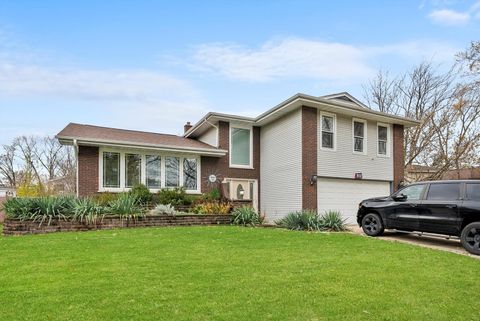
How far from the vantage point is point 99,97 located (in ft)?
79.5

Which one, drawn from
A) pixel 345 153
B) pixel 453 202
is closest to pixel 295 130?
pixel 345 153

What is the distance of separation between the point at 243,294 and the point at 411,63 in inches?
997

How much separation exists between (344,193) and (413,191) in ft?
19.5

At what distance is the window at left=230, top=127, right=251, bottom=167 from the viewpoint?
1719 cm

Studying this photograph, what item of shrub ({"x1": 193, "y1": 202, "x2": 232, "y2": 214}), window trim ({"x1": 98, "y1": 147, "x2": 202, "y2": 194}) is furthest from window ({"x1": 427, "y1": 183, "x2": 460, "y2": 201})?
window trim ({"x1": 98, "y1": 147, "x2": 202, "y2": 194})

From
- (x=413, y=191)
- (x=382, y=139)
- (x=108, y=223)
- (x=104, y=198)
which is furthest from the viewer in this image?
(x=382, y=139)

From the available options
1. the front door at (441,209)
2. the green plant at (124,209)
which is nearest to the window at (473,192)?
the front door at (441,209)

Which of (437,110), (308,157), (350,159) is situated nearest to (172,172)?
(308,157)

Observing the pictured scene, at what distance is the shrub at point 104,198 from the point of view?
502 inches

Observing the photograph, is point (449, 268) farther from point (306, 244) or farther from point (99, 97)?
point (99, 97)

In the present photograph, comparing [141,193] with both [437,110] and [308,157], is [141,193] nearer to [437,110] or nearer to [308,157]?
[308,157]

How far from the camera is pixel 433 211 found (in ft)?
29.3

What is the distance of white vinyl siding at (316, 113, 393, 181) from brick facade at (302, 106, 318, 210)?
35 cm

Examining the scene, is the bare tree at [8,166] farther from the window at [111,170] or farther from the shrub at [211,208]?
the shrub at [211,208]
